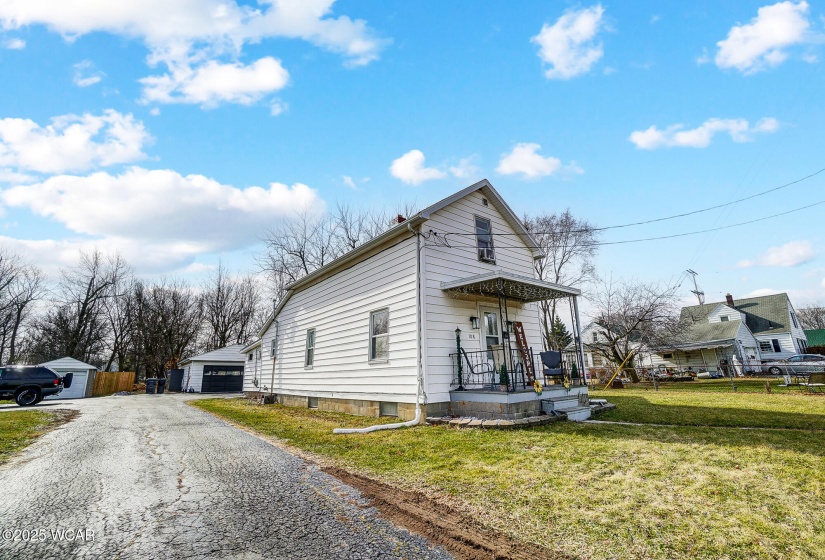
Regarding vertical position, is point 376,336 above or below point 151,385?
above

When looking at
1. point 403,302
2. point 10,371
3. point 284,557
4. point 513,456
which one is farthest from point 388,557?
point 10,371

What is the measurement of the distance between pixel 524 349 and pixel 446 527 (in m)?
7.35

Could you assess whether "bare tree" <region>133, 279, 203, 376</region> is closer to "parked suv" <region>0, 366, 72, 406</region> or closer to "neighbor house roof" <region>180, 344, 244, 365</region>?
"neighbor house roof" <region>180, 344, 244, 365</region>

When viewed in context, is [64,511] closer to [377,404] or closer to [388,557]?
[388,557]

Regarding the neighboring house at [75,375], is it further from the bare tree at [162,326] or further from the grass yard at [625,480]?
the grass yard at [625,480]

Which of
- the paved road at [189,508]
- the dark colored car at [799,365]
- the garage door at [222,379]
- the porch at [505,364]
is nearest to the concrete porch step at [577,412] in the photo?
the porch at [505,364]

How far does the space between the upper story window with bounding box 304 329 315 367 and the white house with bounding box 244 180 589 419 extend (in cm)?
41

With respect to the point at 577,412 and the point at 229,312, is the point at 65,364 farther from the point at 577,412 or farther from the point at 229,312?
the point at 577,412

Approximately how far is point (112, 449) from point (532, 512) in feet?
22.6

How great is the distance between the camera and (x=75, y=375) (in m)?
25.2

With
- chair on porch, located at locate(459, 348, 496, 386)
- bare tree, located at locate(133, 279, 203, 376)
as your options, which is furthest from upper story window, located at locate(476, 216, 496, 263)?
bare tree, located at locate(133, 279, 203, 376)

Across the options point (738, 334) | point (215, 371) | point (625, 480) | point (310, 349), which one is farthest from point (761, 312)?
point (215, 371)

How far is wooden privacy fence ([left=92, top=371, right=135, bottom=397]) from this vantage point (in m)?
28.1

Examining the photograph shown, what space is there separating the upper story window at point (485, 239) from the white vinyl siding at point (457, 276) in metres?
0.15
